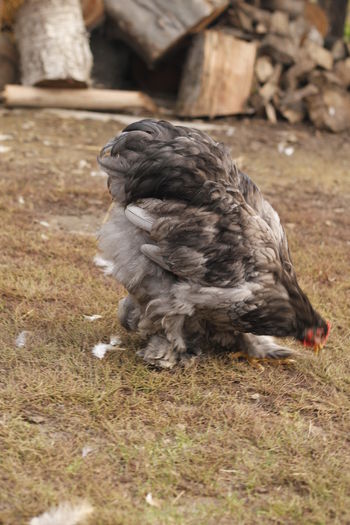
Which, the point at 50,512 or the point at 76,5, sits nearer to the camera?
the point at 50,512

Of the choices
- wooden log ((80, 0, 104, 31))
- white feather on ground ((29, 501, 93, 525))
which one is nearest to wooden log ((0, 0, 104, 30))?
wooden log ((80, 0, 104, 31))

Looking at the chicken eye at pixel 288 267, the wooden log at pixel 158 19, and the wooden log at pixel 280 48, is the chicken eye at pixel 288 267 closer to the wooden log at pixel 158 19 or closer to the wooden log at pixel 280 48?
the wooden log at pixel 158 19

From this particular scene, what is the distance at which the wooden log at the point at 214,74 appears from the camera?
954 centimetres

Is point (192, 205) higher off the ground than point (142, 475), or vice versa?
point (192, 205)

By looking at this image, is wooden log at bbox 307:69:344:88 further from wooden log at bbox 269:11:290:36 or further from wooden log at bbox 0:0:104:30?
wooden log at bbox 0:0:104:30

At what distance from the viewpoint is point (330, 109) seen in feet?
33.3

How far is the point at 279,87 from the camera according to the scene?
10555mm

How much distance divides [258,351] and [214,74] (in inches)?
261

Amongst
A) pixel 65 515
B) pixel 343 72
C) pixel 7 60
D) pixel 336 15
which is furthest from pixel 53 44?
pixel 65 515

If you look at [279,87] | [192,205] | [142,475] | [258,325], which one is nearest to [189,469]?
[142,475]

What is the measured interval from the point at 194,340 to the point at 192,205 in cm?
72

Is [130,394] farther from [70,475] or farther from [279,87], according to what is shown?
[279,87]

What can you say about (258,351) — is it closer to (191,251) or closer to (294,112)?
(191,251)

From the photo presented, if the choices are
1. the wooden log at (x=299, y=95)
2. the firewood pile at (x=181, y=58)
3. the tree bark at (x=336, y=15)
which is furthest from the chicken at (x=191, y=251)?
the tree bark at (x=336, y=15)
